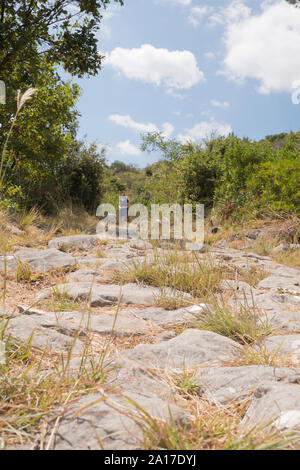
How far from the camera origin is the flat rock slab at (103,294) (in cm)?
222

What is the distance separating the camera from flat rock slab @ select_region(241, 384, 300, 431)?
0.85m

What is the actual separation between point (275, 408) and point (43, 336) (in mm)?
919

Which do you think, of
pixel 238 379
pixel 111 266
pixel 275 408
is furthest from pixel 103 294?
pixel 275 408

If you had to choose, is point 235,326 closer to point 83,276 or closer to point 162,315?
point 162,315

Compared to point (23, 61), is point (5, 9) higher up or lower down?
higher up

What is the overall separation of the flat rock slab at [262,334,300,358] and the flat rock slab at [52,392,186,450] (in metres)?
0.72

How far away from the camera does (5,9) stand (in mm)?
5633

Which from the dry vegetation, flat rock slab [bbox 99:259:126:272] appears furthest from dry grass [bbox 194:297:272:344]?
flat rock slab [bbox 99:259:126:272]

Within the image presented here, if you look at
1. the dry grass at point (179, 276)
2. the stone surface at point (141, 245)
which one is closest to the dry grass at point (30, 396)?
the dry grass at point (179, 276)

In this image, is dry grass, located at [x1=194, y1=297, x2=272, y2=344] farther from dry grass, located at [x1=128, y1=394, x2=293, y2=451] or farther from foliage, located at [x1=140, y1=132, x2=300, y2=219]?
foliage, located at [x1=140, y1=132, x2=300, y2=219]

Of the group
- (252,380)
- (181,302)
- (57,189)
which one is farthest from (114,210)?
(252,380)

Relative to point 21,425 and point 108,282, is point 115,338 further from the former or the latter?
point 108,282
